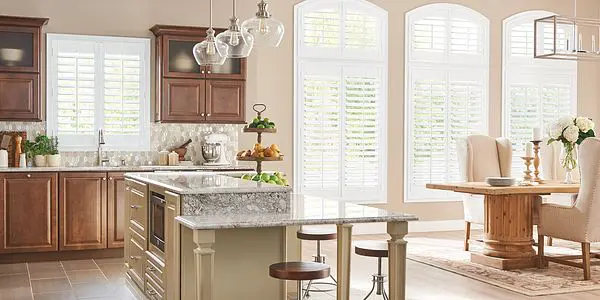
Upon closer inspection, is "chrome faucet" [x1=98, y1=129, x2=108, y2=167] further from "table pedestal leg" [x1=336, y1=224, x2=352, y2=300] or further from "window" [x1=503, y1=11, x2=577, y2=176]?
"window" [x1=503, y1=11, x2=577, y2=176]

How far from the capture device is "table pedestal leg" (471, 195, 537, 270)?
683cm

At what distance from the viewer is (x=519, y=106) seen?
400 inches

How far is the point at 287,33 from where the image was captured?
8.98 metres

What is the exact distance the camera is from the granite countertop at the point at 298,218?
392 centimetres

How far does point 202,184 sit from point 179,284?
2.04 feet

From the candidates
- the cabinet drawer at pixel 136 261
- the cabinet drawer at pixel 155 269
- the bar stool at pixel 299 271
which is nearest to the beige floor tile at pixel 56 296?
the cabinet drawer at pixel 136 261

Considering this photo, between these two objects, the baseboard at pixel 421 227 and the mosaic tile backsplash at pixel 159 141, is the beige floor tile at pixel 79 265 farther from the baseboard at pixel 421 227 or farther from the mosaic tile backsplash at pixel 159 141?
the baseboard at pixel 421 227

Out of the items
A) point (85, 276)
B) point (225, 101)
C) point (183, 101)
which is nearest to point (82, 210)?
point (85, 276)

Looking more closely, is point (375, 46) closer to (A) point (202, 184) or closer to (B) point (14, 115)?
(B) point (14, 115)

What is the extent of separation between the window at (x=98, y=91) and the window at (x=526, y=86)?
4.64m

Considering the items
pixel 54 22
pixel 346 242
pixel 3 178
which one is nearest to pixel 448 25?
pixel 54 22

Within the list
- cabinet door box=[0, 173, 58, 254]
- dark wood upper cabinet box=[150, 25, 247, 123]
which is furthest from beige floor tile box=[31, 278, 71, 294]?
dark wood upper cabinet box=[150, 25, 247, 123]

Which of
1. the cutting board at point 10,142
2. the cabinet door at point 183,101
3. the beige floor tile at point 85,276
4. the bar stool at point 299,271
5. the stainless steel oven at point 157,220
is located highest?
the cabinet door at point 183,101

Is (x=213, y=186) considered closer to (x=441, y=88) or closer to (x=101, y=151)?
(x=101, y=151)
